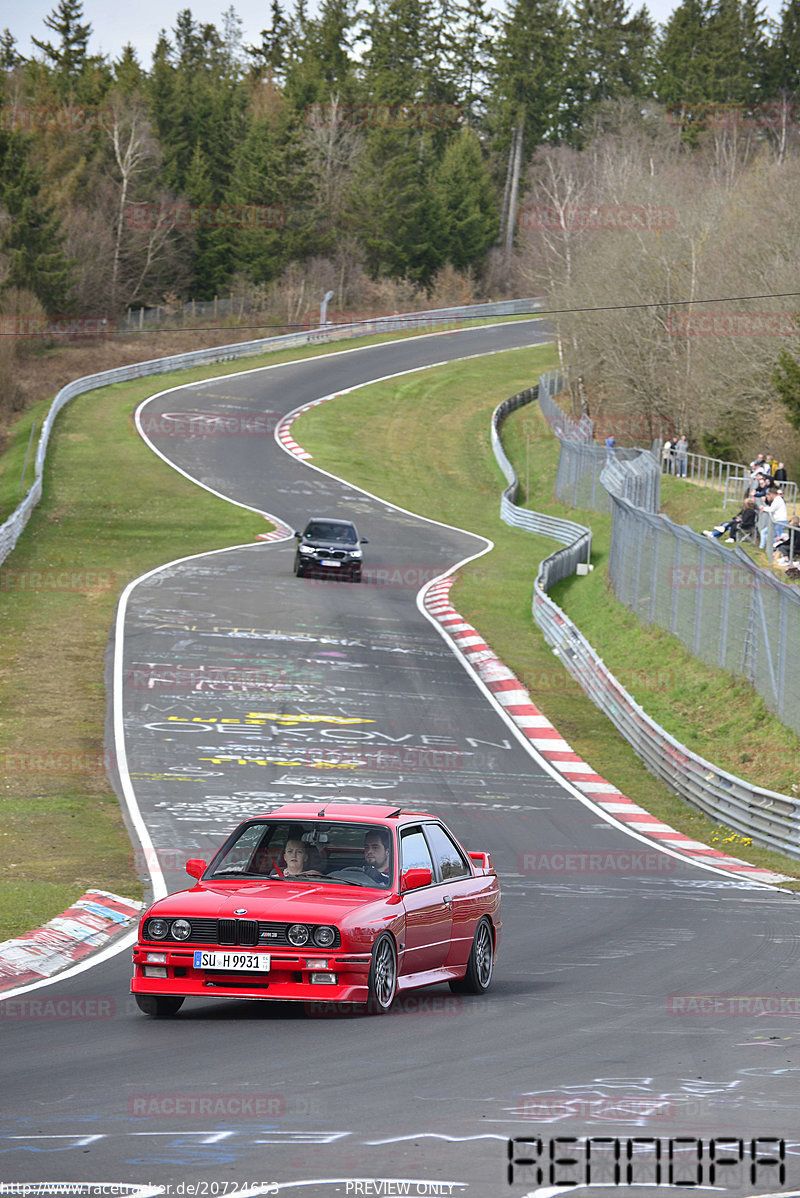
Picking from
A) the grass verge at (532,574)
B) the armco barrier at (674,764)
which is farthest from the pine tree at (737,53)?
the armco barrier at (674,764)

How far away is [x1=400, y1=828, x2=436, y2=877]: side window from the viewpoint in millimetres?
10422

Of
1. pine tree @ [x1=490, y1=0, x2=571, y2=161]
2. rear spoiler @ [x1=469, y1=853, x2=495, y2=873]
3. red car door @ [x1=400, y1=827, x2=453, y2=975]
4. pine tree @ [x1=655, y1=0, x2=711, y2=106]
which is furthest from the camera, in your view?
pine tree @ [x1=490, y1=0, x2=571, y2=161]

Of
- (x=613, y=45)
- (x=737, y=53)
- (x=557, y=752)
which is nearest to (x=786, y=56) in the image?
(x=737, y=53)

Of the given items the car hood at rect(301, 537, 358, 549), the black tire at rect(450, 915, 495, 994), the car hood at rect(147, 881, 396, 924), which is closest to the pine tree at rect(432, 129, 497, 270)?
the car hood at rect(301, 537, 358, 549)

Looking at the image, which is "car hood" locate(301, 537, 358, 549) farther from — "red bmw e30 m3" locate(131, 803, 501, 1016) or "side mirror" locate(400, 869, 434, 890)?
"side mirror" locate(400, 869, 434, 890)

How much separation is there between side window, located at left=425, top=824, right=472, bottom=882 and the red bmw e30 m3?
1 cm

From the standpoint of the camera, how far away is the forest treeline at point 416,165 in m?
68.3

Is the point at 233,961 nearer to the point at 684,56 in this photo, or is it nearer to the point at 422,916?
the point at 422,916

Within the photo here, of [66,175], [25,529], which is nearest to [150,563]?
[25,529]

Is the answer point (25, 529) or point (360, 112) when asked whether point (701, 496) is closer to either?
point (25, 529)

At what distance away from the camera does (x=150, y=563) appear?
137 feet

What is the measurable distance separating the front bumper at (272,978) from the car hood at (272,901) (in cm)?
21

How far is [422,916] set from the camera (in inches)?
400

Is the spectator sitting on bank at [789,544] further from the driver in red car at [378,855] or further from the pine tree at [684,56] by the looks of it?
the pine tree at [684,56]
